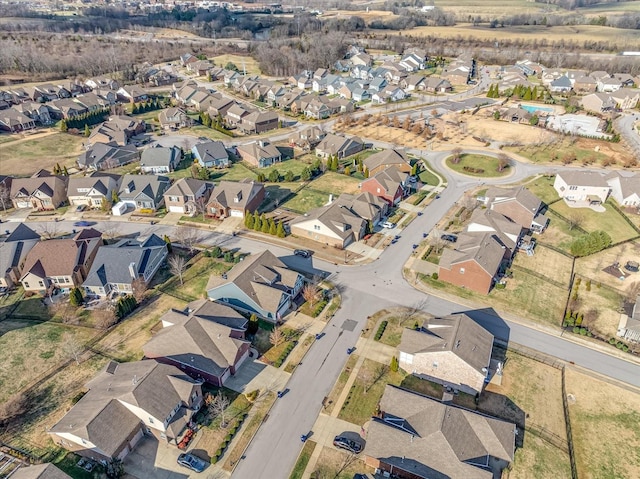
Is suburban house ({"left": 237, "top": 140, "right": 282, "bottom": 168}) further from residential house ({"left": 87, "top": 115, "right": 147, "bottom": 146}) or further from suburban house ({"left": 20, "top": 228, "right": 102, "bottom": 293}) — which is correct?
suburban house ({"left": 20, "top": 228, "right": 102, "bottom": 293})

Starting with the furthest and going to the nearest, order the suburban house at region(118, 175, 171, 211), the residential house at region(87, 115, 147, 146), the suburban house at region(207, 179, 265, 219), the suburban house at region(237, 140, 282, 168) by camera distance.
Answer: the residential house at region(87, 115, 147, 146) → the suburban house at region(237, 140, 282, 168) → the suburban house at region(118, 175, 171, 211) → the suburban house at region(207, 179, 265, 219)

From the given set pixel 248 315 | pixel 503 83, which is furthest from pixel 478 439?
pixel 503 83

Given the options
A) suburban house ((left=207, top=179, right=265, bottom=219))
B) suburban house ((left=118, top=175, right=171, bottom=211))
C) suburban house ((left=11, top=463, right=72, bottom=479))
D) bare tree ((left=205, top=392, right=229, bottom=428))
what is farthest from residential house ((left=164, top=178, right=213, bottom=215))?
suburban house ((left=11, top=463, right=72, bottom=479))

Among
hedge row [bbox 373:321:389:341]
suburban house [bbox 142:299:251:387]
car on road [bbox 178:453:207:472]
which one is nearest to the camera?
car on road [bbox 178:453:207:472]

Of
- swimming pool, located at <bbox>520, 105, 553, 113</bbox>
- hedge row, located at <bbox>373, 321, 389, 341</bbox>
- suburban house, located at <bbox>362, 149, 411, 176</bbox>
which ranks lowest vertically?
hedge row, located at <bbox>373, 321, 389, 341</bbox>

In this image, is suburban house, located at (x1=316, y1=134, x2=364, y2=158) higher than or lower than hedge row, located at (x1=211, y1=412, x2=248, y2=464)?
higher

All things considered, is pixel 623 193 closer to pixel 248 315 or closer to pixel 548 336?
pixel 548 336

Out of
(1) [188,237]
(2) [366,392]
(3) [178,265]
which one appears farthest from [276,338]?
(1) [188,237]
